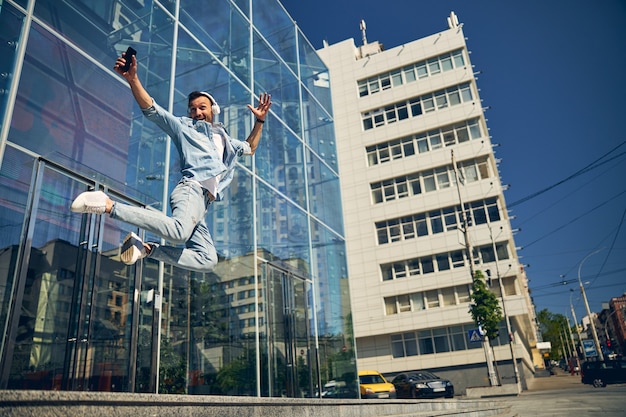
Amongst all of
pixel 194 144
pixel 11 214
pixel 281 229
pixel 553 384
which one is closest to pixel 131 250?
pixel 194 144

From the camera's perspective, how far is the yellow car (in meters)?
16.7

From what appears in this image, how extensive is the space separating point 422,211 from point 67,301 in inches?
1219

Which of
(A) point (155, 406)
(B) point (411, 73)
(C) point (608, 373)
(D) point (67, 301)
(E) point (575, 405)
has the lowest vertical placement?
(E) point (575, 405)

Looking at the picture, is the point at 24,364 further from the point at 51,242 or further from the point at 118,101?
the point at 118,101

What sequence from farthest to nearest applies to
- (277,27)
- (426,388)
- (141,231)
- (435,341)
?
(435,341) < (426,388) < (277,27) < (141,231)

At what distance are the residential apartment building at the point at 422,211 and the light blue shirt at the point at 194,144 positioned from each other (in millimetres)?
27499

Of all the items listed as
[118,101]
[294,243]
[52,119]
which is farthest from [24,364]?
[294,243]

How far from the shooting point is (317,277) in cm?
1237

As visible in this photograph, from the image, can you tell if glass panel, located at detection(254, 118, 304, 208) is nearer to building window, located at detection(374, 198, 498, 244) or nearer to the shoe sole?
the shoe sole

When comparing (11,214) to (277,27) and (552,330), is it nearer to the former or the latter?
(277,27)

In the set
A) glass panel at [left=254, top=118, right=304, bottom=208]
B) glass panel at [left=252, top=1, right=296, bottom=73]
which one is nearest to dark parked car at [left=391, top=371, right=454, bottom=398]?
glass panel at [left=254, top=118, right=304, bottom=208]

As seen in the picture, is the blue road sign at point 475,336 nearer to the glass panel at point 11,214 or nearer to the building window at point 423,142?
the building window at point 423,142

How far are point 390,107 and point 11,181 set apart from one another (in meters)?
35.3

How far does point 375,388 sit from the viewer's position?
16.9m
